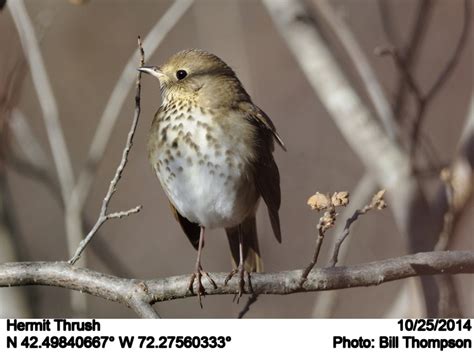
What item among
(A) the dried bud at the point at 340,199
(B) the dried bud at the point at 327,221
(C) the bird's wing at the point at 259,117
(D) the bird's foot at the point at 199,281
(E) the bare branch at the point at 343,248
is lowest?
(B) the dried bud at the point at 327,221

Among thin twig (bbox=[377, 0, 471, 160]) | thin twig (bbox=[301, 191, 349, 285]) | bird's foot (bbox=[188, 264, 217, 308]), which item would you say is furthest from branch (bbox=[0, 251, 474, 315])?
thin twig (bbox=[377, 0, 471, 160])

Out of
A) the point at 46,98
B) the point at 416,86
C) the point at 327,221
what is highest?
the point at 46,98

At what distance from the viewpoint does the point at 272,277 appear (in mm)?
1724

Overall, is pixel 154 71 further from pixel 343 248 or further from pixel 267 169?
pixel 343 248

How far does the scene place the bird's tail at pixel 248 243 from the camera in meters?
2.24

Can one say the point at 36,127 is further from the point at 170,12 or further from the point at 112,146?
the point at 170,12

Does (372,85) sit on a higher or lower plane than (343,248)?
higher

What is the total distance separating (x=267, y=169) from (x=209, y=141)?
192mm

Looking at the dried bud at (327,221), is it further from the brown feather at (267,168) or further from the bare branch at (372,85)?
the bare branch at (372,85)

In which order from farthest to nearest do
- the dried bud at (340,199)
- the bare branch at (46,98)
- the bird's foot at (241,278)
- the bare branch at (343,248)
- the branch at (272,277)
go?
the bare branch at (46,98), the bare branch at (343,248), the bird's foot at (241,278), the branch at (272,277), the dried bud at (340,199)

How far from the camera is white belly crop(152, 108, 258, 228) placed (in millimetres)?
1991

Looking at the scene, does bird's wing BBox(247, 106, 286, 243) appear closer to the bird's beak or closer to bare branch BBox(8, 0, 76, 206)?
the bird's beak

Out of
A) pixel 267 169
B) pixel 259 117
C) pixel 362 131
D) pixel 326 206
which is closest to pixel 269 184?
pixel 267 169

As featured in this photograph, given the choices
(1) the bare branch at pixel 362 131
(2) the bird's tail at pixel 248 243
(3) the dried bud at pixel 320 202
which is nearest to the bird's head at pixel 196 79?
(1) the bare branch at pixel 362 131
